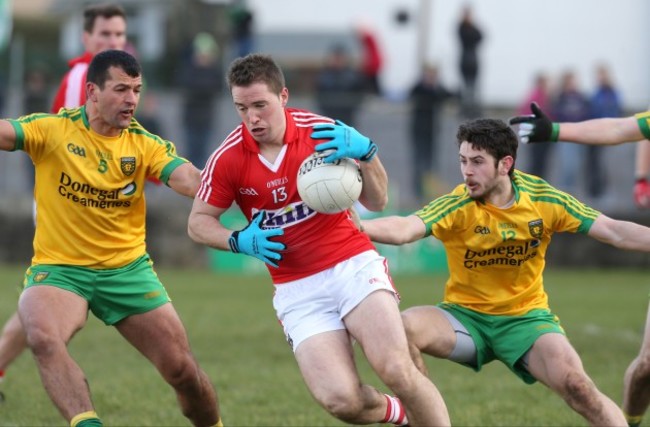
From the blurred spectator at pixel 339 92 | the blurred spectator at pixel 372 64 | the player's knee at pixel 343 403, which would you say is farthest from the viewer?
the blurred spectator at pixel 372 64

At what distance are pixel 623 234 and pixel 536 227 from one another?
0.50 metres

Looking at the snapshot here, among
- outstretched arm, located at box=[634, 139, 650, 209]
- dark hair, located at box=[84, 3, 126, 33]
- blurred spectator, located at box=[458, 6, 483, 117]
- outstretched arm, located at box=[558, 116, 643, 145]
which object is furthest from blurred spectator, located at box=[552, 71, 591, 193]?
outstretched arm, located at box=[558, 116, 643, 145]

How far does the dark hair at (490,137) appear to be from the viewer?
7.27 meters

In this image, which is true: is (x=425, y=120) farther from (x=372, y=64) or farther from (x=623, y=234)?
(x=623, y=234)

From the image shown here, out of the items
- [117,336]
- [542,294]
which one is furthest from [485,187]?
[117,336]

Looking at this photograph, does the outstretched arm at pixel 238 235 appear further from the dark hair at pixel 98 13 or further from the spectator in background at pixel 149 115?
the spectator in background at pixel 149 115

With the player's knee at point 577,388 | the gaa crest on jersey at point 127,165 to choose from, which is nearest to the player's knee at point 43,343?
the gaa crest on jersey at point 127,165

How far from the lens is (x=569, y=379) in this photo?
6891 mm

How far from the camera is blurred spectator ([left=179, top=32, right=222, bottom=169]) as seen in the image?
1922cm

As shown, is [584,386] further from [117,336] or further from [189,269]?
[189,269]

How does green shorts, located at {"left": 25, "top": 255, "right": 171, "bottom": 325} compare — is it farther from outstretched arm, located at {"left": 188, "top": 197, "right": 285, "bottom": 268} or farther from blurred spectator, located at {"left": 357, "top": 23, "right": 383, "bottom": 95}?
blurred spectator, located at {"left": 357, "top": 23, "right": 383, "bottom": 95}

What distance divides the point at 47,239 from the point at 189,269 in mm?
13219

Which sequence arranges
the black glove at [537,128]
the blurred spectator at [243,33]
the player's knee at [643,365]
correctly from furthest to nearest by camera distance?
the blurred spectator at [243,33] < the black glove at [537,128] < the player's knee at [643,365]

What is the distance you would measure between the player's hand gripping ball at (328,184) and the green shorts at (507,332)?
3.99 feet
